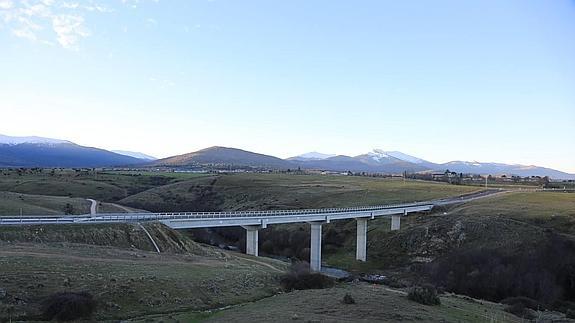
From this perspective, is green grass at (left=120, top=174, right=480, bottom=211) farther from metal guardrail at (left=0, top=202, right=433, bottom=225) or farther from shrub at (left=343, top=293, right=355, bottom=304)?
shrub at (left=343, top=293, right=355, bottom=304)

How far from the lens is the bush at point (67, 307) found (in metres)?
28.6

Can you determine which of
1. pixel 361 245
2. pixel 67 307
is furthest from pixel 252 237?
pixel 67 307

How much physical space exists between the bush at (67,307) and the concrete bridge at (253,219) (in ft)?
89.2

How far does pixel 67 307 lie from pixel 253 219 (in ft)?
158

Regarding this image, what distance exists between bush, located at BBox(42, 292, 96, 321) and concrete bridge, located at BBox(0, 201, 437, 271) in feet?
89.2

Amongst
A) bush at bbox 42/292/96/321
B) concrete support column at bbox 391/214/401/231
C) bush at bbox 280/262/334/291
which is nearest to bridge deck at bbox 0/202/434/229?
concrete support column at bbox 391/214/401/231

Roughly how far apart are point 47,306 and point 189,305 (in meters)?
9.13

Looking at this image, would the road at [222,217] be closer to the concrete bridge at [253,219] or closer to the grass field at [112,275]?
the concrete bridge at [253,219]

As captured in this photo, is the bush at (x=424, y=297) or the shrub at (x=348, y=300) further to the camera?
the bush at (x=424, y=297)

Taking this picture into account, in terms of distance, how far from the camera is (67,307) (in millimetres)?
29000

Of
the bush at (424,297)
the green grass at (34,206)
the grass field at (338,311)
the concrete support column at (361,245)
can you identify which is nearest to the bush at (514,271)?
the concrete support column at (361,245)

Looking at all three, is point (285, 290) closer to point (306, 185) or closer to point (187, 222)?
point (187, 222)

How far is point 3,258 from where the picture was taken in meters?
37.7

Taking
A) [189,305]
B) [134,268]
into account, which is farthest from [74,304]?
[134,268]
